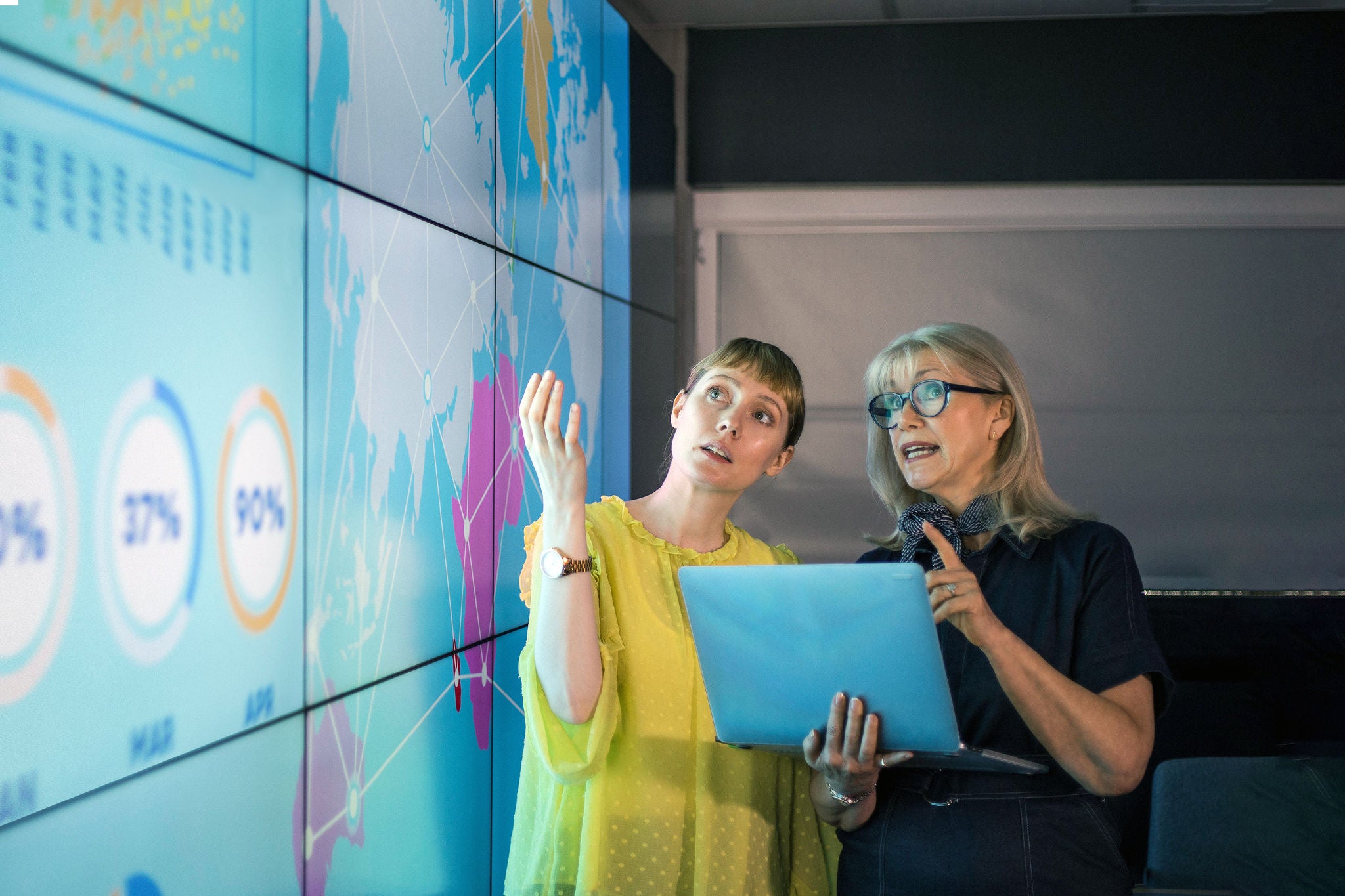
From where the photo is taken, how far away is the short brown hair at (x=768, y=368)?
209 centimetres

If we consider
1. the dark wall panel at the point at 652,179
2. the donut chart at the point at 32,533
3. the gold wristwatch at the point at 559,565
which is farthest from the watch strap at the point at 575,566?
the dark wall panel at the point at 652,179

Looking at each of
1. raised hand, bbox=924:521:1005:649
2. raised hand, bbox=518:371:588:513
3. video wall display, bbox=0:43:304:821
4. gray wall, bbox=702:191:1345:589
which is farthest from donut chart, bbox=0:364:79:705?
gray wall, bbox=702:191:1345:589

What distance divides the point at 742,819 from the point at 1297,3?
4.24 m

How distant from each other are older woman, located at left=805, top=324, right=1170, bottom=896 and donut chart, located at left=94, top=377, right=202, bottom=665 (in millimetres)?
908

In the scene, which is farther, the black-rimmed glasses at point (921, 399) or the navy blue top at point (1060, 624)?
the black-rimmed glasses at point (921, 399)

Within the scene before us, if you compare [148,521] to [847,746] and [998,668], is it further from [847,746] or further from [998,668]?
[998,668]

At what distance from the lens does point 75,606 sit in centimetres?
133

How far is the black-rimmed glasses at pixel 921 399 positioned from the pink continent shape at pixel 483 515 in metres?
1.06

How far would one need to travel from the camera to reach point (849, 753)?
5.15 ft

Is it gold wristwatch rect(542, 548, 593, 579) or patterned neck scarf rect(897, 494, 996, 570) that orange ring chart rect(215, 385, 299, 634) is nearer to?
gold wristwatch rect(542, 548, 593, 579)

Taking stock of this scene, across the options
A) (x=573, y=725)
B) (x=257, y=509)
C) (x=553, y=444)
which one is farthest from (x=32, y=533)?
(x=573, y=725)

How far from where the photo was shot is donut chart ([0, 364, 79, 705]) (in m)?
1.22

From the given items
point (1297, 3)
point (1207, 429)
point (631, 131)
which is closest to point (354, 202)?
point (631, 131)

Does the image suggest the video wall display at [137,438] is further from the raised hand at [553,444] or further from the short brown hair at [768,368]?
the short brown hair at [768,368]
